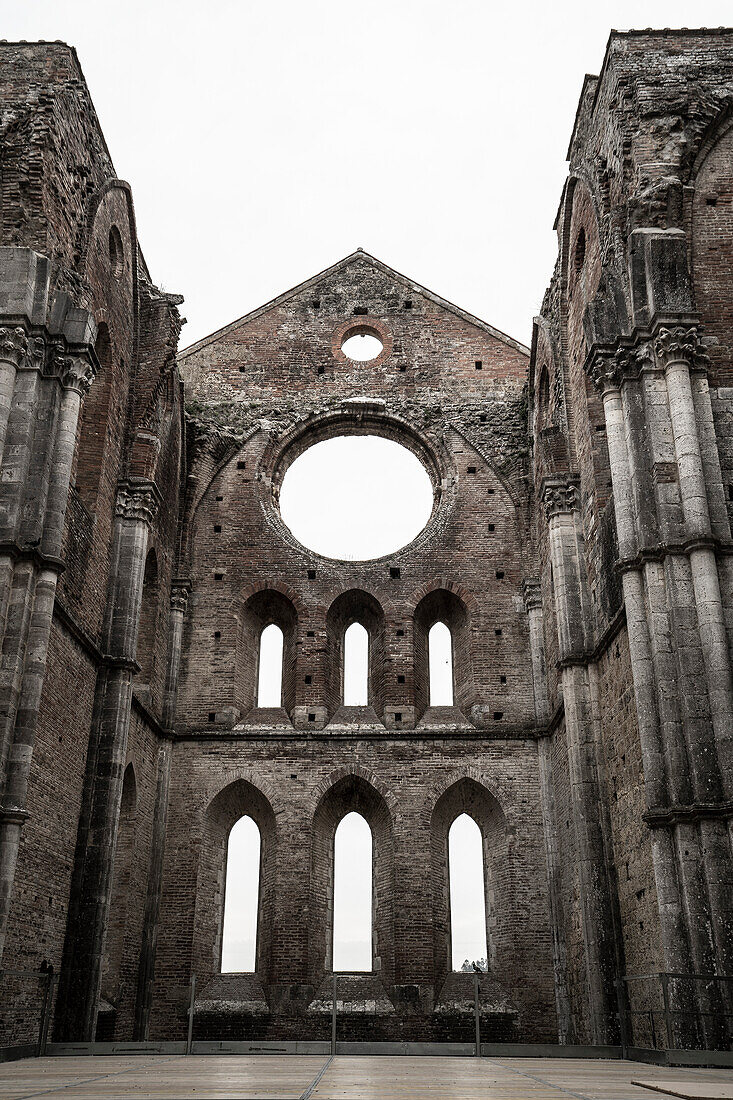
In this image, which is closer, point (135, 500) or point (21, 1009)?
point (21, 1009)

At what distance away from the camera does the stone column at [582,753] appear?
12273mm

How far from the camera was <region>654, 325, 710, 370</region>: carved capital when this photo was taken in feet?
37.2

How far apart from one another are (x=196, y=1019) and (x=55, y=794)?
4.98m

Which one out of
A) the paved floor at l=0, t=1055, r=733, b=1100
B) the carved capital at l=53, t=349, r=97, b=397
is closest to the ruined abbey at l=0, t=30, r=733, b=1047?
the carved capital at l=53, t=349, r=97, b=397

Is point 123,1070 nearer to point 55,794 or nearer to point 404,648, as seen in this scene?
point 55,794

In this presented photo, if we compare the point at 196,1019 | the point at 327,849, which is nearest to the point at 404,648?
the point at 327,849

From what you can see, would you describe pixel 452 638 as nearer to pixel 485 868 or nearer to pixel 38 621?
pixel 485 868

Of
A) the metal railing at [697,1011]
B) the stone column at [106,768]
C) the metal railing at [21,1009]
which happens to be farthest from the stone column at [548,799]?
the metal railing at [21,1009]

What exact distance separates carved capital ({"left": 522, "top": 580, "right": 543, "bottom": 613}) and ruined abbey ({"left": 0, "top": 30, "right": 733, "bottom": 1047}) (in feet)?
0.24

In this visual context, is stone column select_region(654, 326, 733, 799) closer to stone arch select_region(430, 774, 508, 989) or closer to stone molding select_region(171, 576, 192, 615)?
stone arch select_region(430, 774, 508, 989)

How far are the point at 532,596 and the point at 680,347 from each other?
277 inches

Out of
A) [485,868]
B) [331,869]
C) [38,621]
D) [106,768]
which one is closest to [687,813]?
[38,621]

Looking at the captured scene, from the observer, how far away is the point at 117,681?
46.3 feet

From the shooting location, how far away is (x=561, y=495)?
50.5 feet
